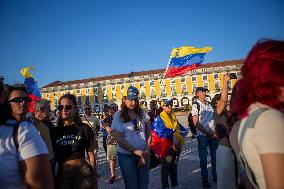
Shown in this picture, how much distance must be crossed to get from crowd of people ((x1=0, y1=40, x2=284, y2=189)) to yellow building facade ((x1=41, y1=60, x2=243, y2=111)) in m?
64.1

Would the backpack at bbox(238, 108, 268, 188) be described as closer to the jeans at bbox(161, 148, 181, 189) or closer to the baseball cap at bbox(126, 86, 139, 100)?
the baseball cap at bbox(126, 86, 139, 100)

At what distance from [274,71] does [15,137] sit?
1.27m

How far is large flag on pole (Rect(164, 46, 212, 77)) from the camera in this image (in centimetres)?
1141

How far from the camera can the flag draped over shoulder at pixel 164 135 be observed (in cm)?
496

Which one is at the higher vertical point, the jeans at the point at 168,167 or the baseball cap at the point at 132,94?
the baseball cap at the point at 132,94

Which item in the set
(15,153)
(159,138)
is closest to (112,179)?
(159,138)

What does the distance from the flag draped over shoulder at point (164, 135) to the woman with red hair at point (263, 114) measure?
11.9 ft

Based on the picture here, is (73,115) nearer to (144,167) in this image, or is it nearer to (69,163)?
(69,163)

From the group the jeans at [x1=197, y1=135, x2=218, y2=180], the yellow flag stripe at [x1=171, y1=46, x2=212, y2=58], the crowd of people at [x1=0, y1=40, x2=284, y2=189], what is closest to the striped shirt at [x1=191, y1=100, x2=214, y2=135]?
the crowd of people at [x1=0, y1=40, x2=284, y2=189]

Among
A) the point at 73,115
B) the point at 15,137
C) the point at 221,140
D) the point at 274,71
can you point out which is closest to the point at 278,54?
the point at 274,71

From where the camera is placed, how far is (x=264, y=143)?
1.17m

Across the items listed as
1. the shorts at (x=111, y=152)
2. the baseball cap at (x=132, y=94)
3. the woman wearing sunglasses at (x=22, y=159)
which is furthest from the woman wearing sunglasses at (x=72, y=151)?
the shorts at (x=111, y=152)

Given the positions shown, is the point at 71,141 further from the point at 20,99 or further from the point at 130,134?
the point at 20,99

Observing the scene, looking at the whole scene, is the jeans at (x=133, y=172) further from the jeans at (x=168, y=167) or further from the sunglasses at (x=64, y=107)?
the jeans at (x=168, y=167)
